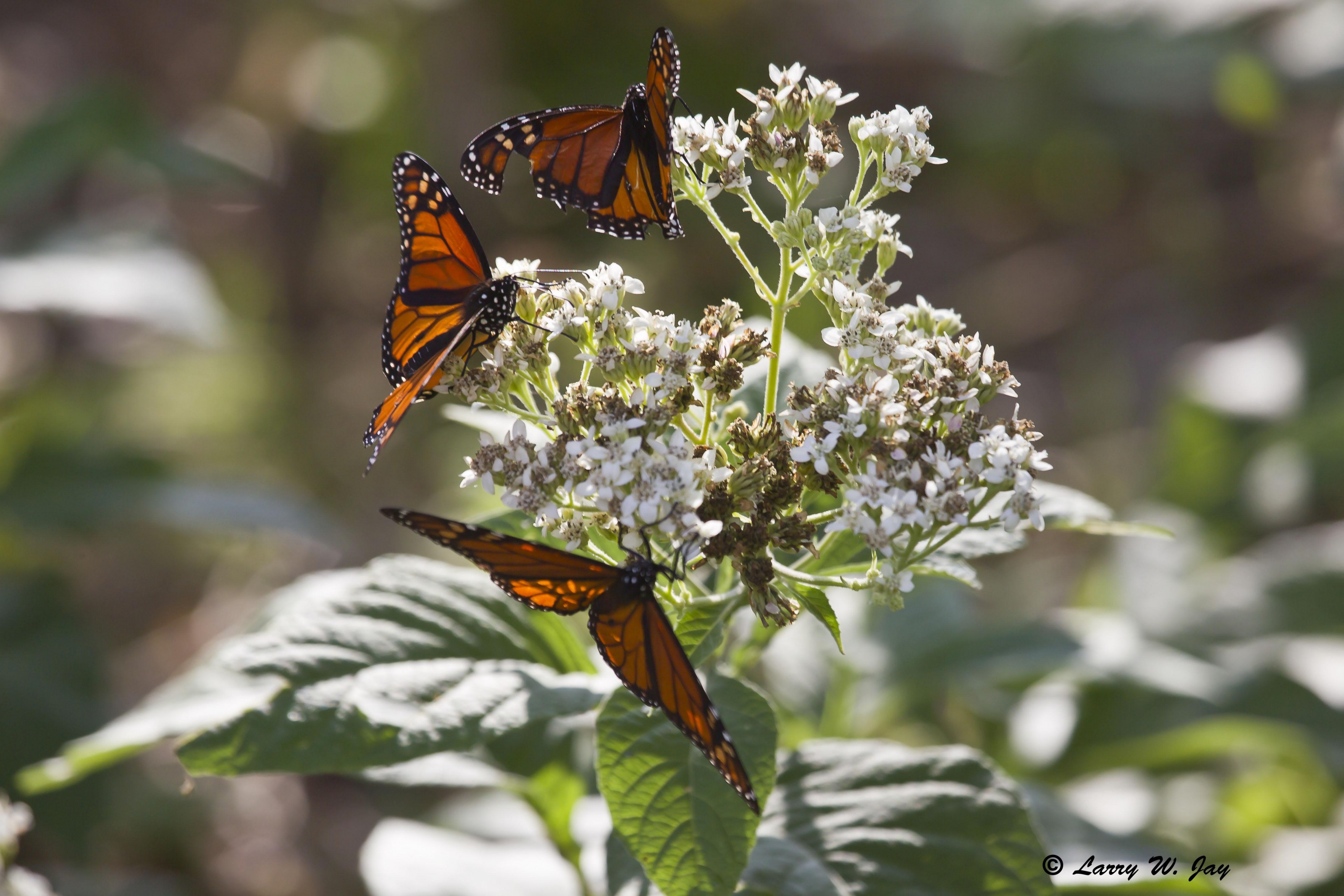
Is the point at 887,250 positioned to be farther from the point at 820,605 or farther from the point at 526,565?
the point at 526,565

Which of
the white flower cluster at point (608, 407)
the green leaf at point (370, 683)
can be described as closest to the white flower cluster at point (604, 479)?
the white flower cluster at point (608, 407)

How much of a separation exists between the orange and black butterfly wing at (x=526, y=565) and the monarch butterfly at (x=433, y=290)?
1.25 feet

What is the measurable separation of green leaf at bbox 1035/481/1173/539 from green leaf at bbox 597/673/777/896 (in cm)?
59

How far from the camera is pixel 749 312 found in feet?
14.1

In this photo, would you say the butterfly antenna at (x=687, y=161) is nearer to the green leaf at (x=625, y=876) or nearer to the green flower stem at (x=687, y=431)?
the green flower stem at (x=687, y=431)

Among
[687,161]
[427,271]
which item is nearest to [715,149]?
[687,161]

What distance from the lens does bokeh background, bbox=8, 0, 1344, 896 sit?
2.93 metres

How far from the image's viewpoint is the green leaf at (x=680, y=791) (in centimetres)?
154

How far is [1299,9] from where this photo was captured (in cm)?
414

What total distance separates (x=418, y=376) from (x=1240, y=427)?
3111mm

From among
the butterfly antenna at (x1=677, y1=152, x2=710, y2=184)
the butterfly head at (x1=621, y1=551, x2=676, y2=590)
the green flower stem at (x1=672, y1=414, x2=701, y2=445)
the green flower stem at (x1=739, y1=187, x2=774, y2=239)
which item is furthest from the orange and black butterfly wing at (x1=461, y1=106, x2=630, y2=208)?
the butterfly head at (x1=621, y1=551, x2=676, y2=590)

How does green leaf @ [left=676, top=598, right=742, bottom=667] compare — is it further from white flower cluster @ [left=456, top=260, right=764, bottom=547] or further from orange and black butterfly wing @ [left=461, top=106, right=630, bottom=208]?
orange and black butterfly wing @ [left=461, top=106, right=630, bottom=208]

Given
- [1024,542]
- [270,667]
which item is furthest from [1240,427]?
[270,667]

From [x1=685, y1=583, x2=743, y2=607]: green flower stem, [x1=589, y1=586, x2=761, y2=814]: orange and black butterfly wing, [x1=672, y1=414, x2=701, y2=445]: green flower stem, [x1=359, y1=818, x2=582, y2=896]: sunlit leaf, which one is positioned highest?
[x1=672, y1=414, x2=701, y2=445]: green flower stem
